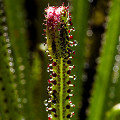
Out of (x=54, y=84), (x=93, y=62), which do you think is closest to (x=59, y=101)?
(x=54, y=84)

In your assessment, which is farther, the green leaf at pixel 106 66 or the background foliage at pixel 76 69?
the green leaf at pixel 106 66

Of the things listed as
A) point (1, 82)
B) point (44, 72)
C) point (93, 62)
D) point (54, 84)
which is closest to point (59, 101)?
point (54, 84)

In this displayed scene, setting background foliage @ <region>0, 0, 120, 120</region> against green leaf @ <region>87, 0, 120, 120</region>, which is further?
green leaf @ <region>87, 0, 120, 120</region>

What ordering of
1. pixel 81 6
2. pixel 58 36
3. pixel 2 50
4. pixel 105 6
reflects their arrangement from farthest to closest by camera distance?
pixel 105 6, pixel 81 6, pixel 2 50, pixel 58 36

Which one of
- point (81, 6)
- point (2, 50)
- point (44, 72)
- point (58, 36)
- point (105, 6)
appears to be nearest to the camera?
point (58, 36)

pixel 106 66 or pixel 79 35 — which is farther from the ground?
pixel 79 35

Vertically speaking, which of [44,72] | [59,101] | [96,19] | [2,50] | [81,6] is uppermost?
[96,19]

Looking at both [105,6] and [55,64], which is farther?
[105,6]

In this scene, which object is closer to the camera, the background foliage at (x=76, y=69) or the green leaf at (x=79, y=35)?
the background foliage at (x=76, y=69)

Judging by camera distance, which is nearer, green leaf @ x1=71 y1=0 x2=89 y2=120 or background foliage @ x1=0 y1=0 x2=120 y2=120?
background foliage @ x1=0 y1=0 x2=120 y2=120

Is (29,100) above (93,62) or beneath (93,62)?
beneath

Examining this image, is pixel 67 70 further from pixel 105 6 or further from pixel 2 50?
pixel 105 6
